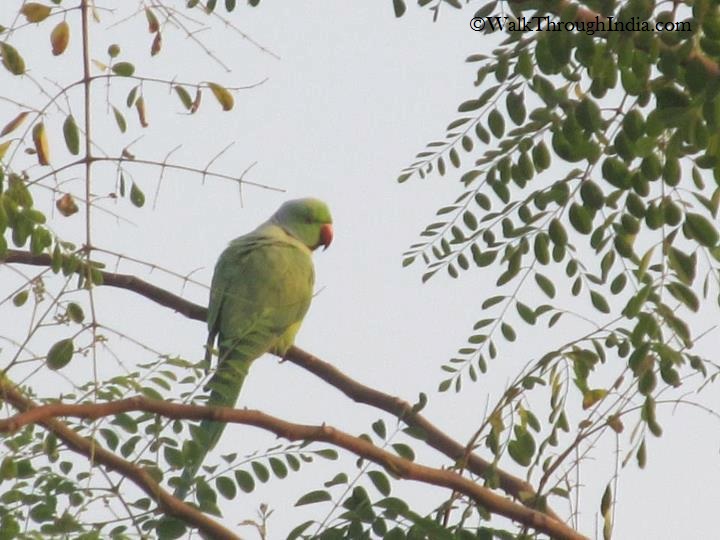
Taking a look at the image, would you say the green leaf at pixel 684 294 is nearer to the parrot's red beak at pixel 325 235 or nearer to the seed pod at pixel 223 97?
the seed pod at pixel 223 97

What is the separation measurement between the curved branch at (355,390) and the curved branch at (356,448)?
0.90 feet

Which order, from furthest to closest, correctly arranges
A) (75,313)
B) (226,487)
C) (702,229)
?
(226,487)
(75,313)
(702,229)

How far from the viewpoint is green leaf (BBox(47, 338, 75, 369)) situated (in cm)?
214

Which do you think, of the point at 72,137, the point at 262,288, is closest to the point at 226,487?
the point at 72,137

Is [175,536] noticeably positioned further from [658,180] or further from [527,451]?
[658,180]

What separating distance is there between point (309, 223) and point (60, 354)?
4.11m

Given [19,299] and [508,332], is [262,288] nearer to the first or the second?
[508,332]

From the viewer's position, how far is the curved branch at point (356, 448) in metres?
1.95

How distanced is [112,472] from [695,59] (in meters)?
1.27

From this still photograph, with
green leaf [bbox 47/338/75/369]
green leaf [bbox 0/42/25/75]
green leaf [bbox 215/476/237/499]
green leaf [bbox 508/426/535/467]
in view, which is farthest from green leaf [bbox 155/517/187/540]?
green leaf [bbox 0/42/25/75]

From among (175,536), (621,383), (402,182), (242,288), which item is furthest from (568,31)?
(242,288)

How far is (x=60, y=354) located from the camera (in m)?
2.14

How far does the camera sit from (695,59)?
65.7 inches

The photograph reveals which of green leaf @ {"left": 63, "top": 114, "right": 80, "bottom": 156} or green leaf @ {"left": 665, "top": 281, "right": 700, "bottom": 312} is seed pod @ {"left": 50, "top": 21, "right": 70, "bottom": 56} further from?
green leaf @ {"left": 665, "top": 281, "right": 700, "bottom": 312}
